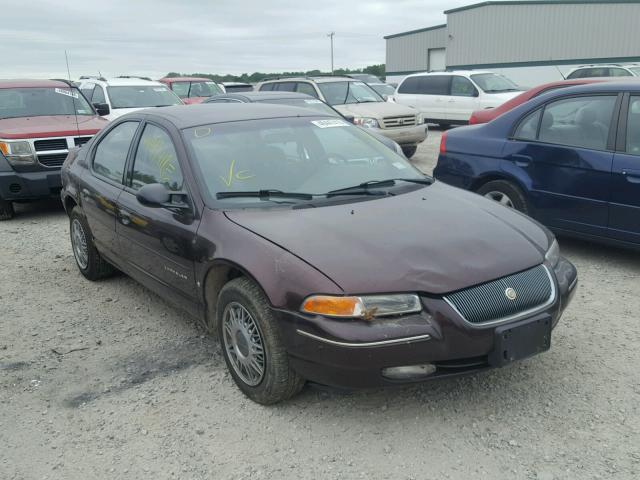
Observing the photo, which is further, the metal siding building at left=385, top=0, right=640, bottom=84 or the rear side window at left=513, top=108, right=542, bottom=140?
the metal siding building at left=385, top=0, right=640, bottom=84

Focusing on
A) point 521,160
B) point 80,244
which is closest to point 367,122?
point 521,160

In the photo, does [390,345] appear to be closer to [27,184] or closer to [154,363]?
[154,363]

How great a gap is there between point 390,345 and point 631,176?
325 cm

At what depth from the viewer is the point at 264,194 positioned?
3578 mm

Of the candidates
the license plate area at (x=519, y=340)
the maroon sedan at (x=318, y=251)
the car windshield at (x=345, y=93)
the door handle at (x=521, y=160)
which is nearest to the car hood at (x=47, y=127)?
the maroon sedan at (x=318, y=251)

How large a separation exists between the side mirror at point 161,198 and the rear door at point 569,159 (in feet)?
11.4

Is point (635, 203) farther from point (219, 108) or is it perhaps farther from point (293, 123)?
point (219, 108)

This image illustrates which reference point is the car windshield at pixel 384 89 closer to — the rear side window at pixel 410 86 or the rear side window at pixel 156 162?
the rear side window at pixel 410 86

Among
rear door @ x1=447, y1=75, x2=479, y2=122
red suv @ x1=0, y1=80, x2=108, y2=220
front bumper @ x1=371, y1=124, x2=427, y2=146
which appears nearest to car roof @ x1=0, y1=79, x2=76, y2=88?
red suv @ x1=0, y1=80, x2=108, y2=220

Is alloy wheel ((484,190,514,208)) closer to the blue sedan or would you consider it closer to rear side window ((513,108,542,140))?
the blue sedan

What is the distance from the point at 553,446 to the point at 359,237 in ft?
4.46

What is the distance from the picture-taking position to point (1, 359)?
394 centimetres

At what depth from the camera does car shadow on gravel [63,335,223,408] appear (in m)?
3.47

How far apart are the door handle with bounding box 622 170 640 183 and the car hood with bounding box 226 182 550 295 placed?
1.76 m
